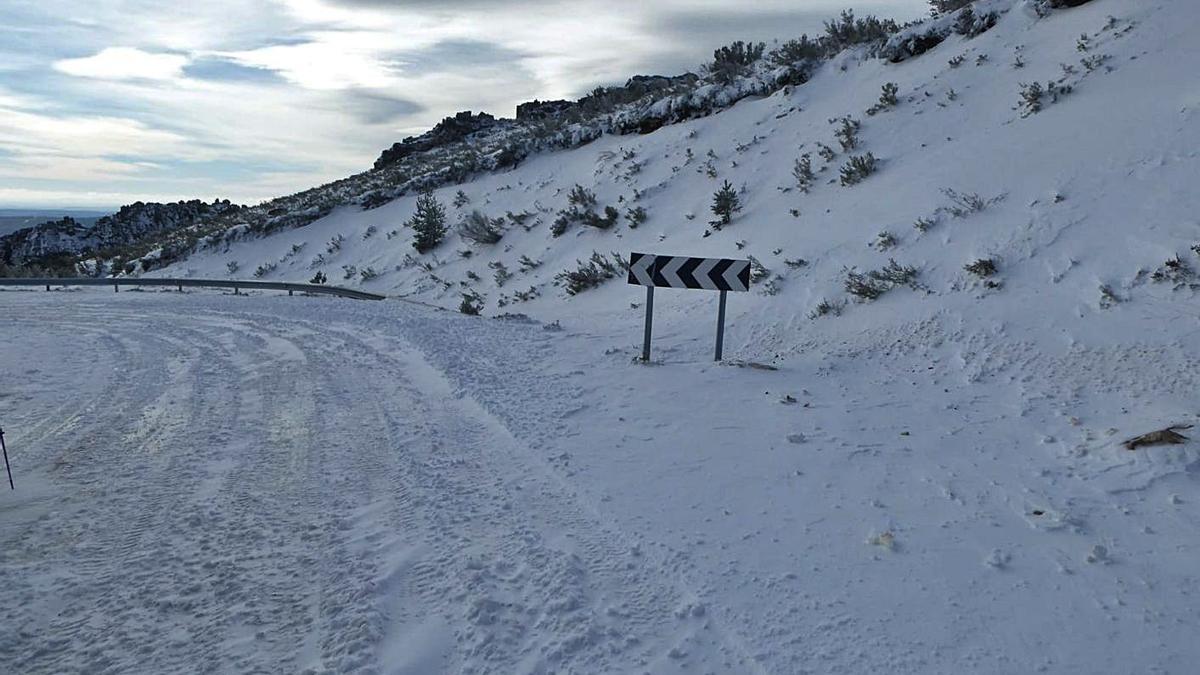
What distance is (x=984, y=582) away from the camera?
4184 mm

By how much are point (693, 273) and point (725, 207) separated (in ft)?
26.0

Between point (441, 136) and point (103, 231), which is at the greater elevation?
point (441, 136)

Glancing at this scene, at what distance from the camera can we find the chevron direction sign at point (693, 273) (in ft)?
31.6

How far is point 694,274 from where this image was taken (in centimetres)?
972

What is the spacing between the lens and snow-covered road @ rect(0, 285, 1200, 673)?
12.1ft

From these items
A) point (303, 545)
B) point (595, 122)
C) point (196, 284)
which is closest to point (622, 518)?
point (303, 545)

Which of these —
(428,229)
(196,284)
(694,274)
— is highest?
(428,229)

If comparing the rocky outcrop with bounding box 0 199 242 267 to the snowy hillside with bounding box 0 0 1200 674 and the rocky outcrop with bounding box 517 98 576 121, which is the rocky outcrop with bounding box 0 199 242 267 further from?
the snowy hillside with bounding box 0 0 1200 674

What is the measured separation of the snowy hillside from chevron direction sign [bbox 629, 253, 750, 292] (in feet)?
3.48

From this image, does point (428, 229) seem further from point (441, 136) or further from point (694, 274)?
point (441, 136)

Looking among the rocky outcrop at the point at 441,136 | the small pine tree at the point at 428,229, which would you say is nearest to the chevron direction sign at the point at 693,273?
the small pine tree at the point at 428,229

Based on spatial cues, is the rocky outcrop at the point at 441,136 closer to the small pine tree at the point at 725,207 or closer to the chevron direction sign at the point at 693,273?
the small pine tree at the point at 725,207

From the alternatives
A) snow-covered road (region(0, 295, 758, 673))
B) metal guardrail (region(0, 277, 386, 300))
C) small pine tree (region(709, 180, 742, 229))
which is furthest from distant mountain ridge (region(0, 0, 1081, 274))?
snow-covered road (region(0, 295, 758, 673))

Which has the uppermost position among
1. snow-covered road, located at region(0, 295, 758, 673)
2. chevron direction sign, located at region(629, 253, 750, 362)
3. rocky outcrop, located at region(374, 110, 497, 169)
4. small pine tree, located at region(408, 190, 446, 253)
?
rocky outcrop, located at region(374, 110, 497, 169)
